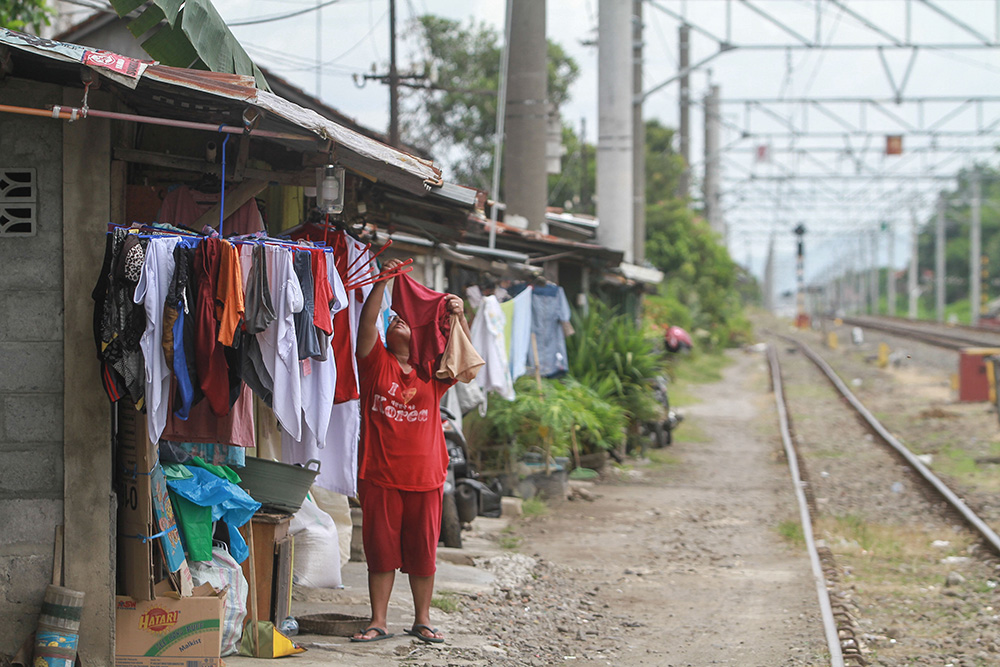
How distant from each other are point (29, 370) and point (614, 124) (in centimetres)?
1443

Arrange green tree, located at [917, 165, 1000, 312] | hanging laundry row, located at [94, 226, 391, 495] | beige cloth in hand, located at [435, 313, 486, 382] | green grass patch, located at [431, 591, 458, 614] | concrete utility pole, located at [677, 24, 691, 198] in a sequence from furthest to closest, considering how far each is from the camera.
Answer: green tree, located at [917, 165, 1000, 312] → concrete utility pole, located at [677, 24, 691, 198] → green grass patch, located at [431, 591, 458, 614] → beige cloth in hand, located at [435, 313, 486, 382] → hanging laundry row, located at [94, 226, 391, 495]

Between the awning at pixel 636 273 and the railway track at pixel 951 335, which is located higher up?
the awning at pixel 636 273

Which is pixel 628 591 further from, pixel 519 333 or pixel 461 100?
pixel 461 100

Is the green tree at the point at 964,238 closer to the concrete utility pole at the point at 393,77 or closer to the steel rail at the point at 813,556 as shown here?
the steel rail at the point at 813,556

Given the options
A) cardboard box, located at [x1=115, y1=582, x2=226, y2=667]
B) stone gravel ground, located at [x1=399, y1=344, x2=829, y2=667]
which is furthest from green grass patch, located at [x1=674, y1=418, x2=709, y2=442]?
cardboard box, located at [x1=115, y1=582, x2=226, y2=667]

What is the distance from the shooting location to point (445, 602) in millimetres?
7383

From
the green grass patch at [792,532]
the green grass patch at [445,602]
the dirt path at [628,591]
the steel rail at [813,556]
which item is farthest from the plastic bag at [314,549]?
the green grass patch at [792,532]

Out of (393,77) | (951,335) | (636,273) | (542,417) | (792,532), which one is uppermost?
(393,77)

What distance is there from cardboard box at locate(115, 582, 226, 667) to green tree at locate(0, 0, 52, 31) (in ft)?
23.2

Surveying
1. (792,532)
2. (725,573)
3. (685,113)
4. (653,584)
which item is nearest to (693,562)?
(725,573)

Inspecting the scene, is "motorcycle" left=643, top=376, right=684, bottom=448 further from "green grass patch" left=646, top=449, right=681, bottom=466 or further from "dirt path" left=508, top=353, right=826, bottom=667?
"dirt path" left=508, top=353, right=826, bottom=667

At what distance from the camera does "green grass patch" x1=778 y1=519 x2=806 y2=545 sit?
10.5 m

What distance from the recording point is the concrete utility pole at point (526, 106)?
14141mm

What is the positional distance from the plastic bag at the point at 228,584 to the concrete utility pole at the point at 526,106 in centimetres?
939
